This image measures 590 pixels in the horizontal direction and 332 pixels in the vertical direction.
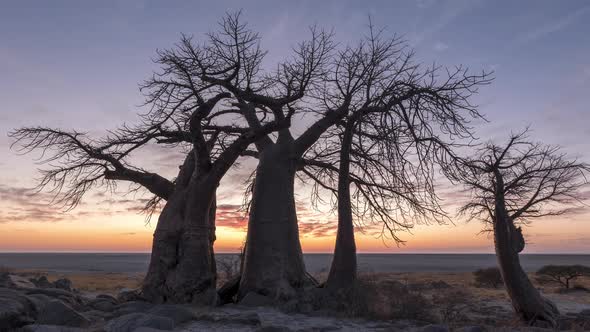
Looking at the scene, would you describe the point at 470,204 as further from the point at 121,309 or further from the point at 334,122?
the point at 121,309

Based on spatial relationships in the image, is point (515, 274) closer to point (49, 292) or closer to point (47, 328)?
point (47, 328)

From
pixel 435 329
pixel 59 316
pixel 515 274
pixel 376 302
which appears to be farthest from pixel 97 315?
pixel 515 274

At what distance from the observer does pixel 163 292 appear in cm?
956

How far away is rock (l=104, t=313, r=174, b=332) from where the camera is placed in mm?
6336

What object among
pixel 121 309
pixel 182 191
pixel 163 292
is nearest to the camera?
pixel 121 309

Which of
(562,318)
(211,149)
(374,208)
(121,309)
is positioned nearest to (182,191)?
(211,149)

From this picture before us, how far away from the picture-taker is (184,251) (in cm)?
970

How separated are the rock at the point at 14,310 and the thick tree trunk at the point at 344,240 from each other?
462 centimetres

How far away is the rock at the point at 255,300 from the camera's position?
28.9 feet

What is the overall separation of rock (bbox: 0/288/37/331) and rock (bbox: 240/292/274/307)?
10.8 feet

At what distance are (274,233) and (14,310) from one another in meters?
4.49

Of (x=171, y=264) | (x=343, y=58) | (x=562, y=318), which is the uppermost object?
(x=343, y=58)

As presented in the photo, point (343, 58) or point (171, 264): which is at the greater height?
point (343, 58)

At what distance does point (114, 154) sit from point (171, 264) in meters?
2.64
